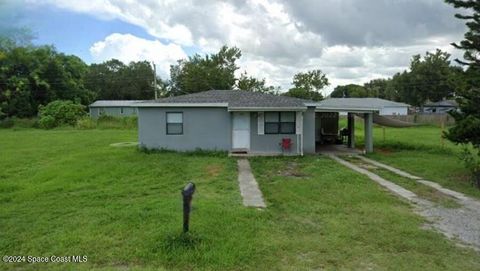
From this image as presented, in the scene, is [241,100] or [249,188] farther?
[241,100]

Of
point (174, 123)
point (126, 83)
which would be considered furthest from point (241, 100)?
point (126, 83)

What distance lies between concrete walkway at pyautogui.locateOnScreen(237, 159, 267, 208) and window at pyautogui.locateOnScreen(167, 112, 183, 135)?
4.69 metres

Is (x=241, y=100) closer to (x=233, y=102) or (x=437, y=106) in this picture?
(x=233, y=102)

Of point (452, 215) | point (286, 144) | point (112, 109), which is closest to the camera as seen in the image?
point (452, 215)

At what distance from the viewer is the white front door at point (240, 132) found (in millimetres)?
17609

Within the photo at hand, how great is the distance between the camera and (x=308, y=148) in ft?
59.5

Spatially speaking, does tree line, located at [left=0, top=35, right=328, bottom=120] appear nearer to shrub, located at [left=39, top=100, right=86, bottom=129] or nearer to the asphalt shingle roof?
shrub, located at [left=39, top=100, right=86, bottom=129]

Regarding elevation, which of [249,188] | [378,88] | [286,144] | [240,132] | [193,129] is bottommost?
[249,188]

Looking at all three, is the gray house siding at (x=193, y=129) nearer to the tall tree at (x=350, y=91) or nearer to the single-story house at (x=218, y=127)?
the single-story house at (x=218, y=127)

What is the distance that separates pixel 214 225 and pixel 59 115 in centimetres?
3910

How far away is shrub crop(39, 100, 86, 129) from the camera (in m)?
39.9

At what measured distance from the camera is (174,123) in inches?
696

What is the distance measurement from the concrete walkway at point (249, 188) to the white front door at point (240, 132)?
3670 millimetres

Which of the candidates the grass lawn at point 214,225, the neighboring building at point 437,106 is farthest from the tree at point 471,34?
the neighboring building at point 437,106
